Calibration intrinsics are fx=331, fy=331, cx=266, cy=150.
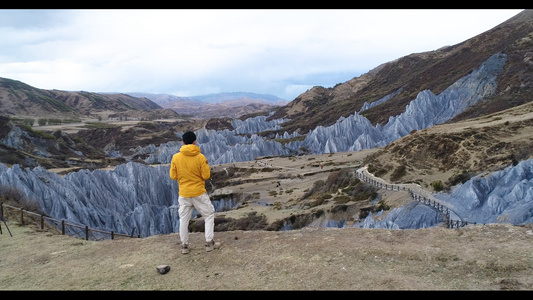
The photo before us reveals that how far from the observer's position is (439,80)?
8250 cm

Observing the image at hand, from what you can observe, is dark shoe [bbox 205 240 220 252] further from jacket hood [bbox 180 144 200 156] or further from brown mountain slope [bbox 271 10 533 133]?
brown mountain slope [bbox 271 10 533 133]

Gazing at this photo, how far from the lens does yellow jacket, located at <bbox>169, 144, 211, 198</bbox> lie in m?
7.24

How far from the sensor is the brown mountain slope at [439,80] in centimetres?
5831

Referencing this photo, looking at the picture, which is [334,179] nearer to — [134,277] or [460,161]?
[460,161]

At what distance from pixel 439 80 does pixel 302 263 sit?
89045 mm

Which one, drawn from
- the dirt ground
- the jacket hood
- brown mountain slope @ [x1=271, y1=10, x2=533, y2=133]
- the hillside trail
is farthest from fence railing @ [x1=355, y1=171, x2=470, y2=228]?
brown mountain slope @ [x1=271, y1=10, x2=533, y2=133]

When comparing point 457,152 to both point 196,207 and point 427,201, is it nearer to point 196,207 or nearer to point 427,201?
point 427,201

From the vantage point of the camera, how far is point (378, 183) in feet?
94.7

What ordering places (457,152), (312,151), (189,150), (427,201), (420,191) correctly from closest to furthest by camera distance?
(189,150) < (427,201) < (420,191) < (457,152) < (312,151)

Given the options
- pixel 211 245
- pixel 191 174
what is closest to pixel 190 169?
pixel 191 174

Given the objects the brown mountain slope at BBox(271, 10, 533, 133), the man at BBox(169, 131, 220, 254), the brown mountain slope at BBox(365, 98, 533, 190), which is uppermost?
the brown mountain slope at BBox(271, 10, 533, 133)

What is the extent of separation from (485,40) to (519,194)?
3403 inches

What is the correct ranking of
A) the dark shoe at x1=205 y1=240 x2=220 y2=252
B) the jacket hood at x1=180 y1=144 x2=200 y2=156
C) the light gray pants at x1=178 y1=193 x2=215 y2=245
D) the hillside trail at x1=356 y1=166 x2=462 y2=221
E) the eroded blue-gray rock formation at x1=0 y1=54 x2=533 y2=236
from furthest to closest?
the hillside trail at x1=356 y1=166 x2=462 y2=221
the eroded blue-gray rock formation at x1=0 y1=54 x2=533 y2=236
the dark shoe at x1=205 y1=240 x2=220 y2=252
the light gray pants at x1=178 y1=193 x2=215 y2=245
the jacket hood at x1=180 y1=144 x2=200 y2=156

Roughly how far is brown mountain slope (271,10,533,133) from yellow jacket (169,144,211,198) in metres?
58.7
